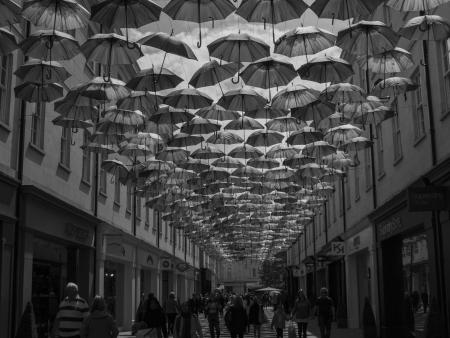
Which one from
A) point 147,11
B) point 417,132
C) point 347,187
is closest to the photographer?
point 147,11

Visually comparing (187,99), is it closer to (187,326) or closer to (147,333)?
(187,326)

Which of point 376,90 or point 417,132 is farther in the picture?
point 417,132

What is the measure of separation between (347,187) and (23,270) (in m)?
18.6

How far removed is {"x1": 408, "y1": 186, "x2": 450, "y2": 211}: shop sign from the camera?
1471 centimetres

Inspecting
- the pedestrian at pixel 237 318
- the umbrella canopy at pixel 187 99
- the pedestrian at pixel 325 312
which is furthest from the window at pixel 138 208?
the umbrella canopy at pixel 187 99

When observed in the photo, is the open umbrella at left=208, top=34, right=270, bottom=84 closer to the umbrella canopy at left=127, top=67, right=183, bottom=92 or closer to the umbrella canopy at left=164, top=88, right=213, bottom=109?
the umbrella canopy at left=127, top=67, right=183, bottom=92

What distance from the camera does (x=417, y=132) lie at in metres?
18.5

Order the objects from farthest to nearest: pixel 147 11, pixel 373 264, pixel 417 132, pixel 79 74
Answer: pixel 373 264, pixel 79 74, pixel 417 132, pixel 147 11

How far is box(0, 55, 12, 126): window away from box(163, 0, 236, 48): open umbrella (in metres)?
6.47

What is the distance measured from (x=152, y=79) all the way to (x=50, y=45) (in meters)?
2.28

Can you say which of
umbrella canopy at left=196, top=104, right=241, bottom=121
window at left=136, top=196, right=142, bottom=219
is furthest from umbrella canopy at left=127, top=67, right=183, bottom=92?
window at left=136, top=196, right=142, bottom=219

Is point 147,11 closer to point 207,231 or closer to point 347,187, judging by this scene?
point 347,187

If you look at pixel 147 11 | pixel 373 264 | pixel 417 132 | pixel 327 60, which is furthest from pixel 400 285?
pixel 147 11

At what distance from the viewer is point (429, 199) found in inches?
581
